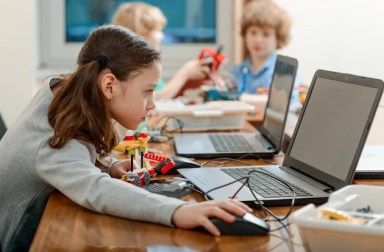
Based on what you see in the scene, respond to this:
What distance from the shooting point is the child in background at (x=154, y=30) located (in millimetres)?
2938

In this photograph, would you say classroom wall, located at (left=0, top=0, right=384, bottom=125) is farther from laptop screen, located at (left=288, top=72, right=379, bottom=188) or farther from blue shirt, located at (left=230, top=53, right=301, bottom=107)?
laptop screen, located at (left=288, top=72, right=379, bottom=188)

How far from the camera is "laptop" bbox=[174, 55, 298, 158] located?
1.95 meters

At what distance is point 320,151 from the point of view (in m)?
1.54

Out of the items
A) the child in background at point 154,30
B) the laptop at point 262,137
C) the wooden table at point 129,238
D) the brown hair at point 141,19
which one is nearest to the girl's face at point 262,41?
→ the child in background at point 154,30

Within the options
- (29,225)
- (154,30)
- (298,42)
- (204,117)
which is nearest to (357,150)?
(29,225)

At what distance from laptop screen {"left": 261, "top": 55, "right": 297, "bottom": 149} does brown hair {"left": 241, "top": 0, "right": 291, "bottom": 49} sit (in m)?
1.03

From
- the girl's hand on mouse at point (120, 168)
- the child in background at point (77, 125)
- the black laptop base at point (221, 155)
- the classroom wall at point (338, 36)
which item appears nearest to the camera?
the child in background at point (77, 125)

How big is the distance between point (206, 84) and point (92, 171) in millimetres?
1771

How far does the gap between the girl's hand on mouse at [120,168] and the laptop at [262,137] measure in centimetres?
30

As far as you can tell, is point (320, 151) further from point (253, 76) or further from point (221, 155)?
point (253, 76)

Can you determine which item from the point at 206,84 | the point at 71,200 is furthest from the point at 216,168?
the point at 206,84

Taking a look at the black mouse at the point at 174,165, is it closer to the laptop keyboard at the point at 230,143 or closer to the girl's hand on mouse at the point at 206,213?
the laptop keyboard at the point at 230,143

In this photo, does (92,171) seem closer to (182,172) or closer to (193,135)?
(182,172)

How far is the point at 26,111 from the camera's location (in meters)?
1.57
